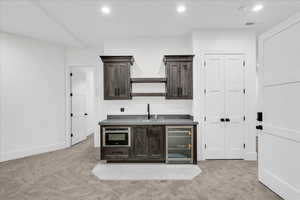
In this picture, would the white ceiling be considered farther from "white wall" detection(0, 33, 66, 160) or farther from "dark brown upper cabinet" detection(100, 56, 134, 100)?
"dark brown upper cabinet" detection(100, 56, 134, 100)

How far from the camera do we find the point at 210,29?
401 centimetres

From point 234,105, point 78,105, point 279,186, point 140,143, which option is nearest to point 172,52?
point 234,105

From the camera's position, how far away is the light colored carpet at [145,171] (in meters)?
3.11

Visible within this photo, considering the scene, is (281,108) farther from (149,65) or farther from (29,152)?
(29,152)

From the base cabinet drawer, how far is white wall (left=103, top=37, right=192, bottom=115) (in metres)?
1.05

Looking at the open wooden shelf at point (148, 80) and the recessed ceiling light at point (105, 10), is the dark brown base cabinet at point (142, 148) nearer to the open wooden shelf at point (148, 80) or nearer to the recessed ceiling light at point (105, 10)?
the open wooden shelf at point (148, 80)

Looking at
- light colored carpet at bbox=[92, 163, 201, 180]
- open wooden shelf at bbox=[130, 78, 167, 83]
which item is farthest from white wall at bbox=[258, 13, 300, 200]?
open wooden shelf at bbox=[130, 78, 167, 83]

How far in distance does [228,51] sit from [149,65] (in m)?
1.98

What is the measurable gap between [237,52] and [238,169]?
266 cm

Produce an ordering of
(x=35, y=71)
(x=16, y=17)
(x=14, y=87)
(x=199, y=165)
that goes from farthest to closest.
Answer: (x=35, y=71) < (x=14, y=87) < (x=199, y=165) < (x=16, y=17)

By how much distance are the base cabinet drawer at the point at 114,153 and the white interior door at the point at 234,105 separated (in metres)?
2.41

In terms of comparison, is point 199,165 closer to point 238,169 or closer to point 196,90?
point 238,169

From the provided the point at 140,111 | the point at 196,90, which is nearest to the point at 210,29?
the point at 196,90

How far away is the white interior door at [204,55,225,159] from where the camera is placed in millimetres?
3977
